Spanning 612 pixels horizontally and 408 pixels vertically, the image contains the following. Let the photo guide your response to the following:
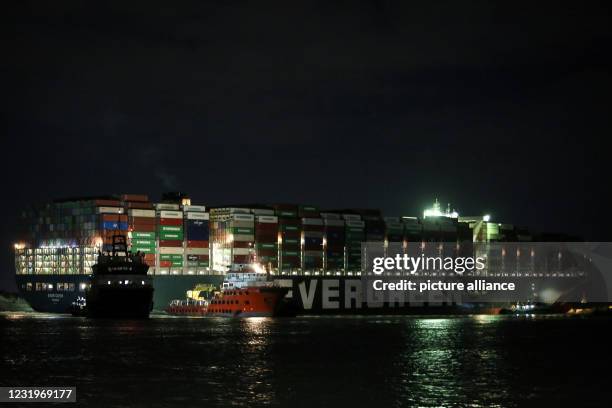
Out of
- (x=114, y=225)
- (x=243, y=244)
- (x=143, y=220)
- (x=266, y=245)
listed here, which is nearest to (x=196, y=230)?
(x=243, y=244)

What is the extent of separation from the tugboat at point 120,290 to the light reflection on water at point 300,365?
31.7ft

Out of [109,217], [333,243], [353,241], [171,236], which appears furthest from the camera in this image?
[353,241]

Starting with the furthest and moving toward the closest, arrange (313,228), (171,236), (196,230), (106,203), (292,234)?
(313,228) < (292,234) < (196,230) < (171,236) < (106,203)

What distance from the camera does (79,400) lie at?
33969mm

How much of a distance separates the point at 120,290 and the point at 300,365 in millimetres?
40284

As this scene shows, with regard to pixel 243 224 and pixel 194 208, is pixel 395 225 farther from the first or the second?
pixel 194 208

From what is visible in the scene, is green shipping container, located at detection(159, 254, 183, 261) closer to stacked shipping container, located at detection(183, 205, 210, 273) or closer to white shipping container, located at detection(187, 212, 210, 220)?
stacked shipping container, located at detection(183, 205, 210, 273)

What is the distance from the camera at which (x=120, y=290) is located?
273 feet

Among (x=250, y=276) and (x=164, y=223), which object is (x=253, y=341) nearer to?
(x=250, y=276)

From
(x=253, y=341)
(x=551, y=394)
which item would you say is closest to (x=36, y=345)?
(x=253, y=341)

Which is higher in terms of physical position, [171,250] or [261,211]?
[261,211]

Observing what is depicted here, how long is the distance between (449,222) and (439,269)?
30.5ft

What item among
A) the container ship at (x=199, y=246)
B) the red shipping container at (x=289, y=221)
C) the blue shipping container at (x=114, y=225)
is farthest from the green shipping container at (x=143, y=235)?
the red shipping container at (x=289, y=221)

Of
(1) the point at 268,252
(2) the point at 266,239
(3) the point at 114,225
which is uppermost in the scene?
(3) the point at 114,225
